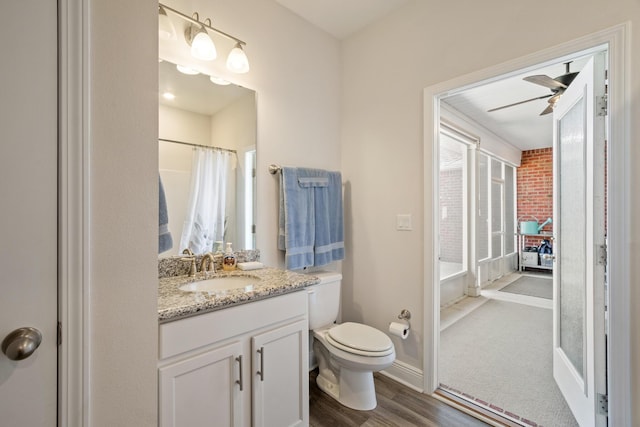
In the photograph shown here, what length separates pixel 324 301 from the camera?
203cm

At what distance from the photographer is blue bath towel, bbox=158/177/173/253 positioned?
1490mm

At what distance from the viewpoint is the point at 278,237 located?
6.75 feet

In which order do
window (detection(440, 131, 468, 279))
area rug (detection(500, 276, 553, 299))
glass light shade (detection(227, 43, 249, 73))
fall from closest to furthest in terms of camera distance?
glass light shade (detection(227, 43, 249, 73)), window (detection(440, 131, 468, 279)), area rug (detection(500, 276, 553, 299))

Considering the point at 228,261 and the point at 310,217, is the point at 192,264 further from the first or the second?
the point at 310,217

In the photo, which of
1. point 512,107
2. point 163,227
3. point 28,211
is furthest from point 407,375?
point 512,107

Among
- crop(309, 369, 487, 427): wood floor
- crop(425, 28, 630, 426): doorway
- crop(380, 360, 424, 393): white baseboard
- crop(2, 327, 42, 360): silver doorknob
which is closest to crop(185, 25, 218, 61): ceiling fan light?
crop(425, 28, 630, 426): doorway

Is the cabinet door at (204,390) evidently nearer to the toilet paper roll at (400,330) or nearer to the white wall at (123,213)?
the white wall at (123,213)

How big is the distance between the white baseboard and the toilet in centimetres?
35

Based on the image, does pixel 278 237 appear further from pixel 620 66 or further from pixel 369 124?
pixel 620 66

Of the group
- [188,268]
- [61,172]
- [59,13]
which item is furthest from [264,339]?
[59,13]

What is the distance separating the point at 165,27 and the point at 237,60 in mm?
398

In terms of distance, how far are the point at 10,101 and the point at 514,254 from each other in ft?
23.3

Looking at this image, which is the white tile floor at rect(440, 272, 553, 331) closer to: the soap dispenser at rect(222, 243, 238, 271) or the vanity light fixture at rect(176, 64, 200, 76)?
the soap dispenser at rect(222, 243, 238, 271)

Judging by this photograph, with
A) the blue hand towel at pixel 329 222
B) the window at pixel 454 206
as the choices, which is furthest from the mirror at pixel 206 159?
the window at pixel 454 206
